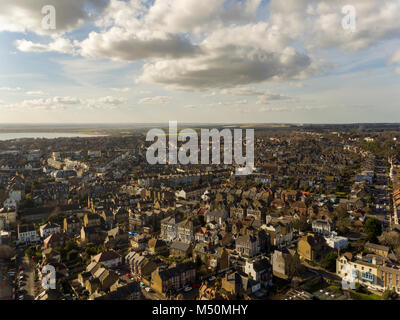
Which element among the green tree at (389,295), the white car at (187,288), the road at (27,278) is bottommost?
the road at (27,278)

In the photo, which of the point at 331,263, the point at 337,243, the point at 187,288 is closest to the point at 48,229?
the point at 187,288

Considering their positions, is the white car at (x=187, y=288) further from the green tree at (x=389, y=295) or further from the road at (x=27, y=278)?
the green tree at (x=389, y=295)

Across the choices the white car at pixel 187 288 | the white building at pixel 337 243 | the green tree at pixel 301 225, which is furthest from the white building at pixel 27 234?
the white building at pixel 337 243

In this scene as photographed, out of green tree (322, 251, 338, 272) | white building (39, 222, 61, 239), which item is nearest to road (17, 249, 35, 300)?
white building (39, 222, 61, 239)

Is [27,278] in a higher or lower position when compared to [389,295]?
lower

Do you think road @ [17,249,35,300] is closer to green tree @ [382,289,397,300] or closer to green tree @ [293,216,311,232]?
green tree @ [382,289,397,300]

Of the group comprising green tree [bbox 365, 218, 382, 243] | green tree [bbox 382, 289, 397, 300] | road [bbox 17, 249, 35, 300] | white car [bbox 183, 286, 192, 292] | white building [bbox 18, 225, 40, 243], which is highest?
green tree [bbox 365, 218, 382, 243]

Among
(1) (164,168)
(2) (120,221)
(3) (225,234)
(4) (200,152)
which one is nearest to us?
(3) (225,234)

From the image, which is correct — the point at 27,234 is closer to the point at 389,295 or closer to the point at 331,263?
the point at 331,263

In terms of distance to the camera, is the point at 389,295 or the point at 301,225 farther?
the point at 301,225
